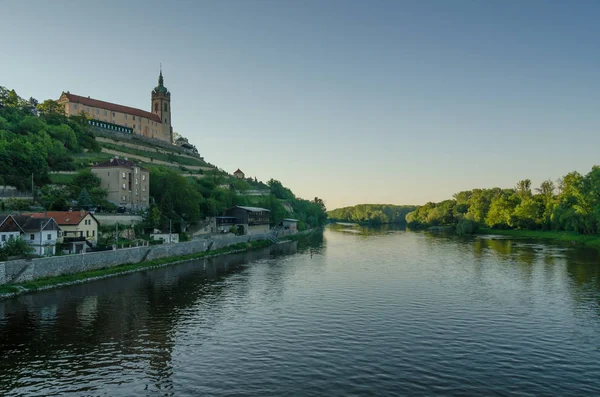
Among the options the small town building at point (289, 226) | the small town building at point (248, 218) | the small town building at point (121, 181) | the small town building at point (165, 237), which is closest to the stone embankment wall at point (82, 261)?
the small town building at point (165, 237)

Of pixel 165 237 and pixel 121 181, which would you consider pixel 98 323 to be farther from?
pixel 121 181

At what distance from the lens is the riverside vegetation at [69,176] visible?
68.5 meters

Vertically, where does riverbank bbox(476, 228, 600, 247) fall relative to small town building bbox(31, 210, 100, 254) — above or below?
below

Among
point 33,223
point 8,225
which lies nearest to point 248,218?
point 33,223

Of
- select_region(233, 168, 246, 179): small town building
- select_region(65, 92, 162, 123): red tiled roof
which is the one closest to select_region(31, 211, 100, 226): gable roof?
select_region(65, 92, 162, 123): red tiled roof

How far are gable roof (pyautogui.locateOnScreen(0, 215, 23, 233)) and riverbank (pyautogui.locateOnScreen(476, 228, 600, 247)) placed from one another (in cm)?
9531

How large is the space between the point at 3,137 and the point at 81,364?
2876 inches

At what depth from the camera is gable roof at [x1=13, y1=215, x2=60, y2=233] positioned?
4662 centimetres

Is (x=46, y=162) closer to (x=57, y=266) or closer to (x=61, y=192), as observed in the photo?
(x=61, y=192)

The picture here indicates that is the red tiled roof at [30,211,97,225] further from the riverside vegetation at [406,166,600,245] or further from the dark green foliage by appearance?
the riverside vegetation at [406,166,600,245]

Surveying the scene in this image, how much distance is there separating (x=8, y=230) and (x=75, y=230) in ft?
27.7

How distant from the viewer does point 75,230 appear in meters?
53.0

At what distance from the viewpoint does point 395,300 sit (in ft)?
127

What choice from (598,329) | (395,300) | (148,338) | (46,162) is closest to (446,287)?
(395,300)
